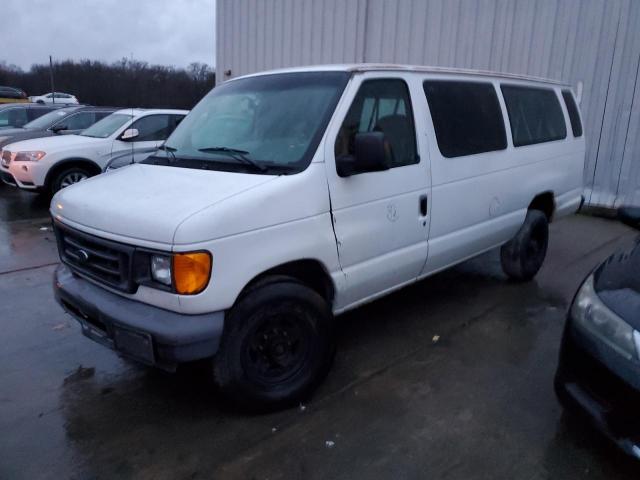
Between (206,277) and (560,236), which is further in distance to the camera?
(560,236)

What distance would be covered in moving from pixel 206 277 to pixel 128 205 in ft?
2.16

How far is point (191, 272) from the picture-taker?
2.60 m

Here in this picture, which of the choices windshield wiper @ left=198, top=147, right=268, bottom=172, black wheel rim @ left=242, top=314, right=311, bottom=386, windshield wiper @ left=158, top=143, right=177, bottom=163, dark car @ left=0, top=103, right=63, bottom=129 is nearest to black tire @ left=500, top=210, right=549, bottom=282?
black wheel rim @ left=242, top=314, right=311, bottom=386

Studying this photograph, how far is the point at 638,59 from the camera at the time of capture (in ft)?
27.0

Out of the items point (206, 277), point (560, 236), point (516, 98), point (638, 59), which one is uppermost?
point (638, 59)

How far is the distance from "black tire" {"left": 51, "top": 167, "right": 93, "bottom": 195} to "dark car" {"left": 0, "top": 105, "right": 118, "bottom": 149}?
6.11ft

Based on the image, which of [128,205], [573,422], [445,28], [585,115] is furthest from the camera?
[445,28]

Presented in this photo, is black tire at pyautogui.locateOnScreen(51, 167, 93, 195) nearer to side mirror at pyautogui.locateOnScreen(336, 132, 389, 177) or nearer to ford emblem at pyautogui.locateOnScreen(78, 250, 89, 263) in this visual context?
ford emblem at pyautogui.locateOnScreen(78, 250, 89, 263)

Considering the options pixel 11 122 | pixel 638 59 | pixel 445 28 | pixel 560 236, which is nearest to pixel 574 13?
pixel 638 59

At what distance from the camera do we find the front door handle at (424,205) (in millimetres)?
3818

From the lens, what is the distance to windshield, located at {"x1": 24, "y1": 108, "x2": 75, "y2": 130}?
1182 centimetres

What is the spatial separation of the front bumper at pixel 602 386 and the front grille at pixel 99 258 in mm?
2367

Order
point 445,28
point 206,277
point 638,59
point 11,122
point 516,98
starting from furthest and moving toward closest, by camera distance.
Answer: point 11,122 → point 445,28 → point 638,59 → point 516,98 → point 206,277

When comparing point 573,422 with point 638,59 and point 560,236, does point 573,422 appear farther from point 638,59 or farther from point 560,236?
point 638,59
